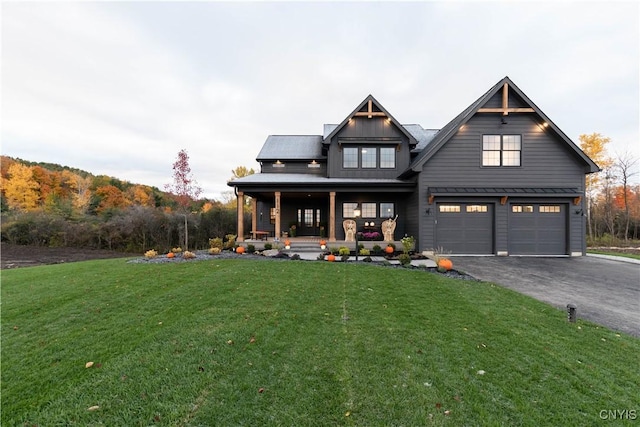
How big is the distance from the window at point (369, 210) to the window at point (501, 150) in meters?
5.77

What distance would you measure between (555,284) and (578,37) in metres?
18.3

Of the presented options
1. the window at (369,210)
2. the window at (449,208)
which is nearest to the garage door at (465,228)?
the window at (449,208)

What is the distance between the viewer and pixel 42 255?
15578 mm

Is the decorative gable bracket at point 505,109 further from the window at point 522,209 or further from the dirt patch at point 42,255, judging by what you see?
the dirt patch at point 42,255

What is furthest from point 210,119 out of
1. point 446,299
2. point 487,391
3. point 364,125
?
point 487,391

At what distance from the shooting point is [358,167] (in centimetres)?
1403

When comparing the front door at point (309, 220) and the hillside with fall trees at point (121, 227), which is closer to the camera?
the front door at point (309, 220)

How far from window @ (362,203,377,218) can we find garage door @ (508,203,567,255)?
641cm

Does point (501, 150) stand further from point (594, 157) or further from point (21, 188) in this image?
point (21, 188)

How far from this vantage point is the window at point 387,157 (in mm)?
13977

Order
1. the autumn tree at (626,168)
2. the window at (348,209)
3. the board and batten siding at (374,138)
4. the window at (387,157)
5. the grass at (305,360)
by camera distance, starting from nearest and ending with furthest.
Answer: the grass at (305,360)
the board and batten siding at (374,138)
the window at (387,157)
the window at (348,209)
the autumn tree at (626,168)

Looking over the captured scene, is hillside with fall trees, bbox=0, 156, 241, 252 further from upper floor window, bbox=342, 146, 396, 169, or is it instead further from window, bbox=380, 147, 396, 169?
window, bbox=380, 147, 396, 169

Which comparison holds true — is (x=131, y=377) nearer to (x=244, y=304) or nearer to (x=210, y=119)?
(x=244, y=304)

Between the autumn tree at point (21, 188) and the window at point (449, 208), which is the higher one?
the autumn tree at point (21, 188)
